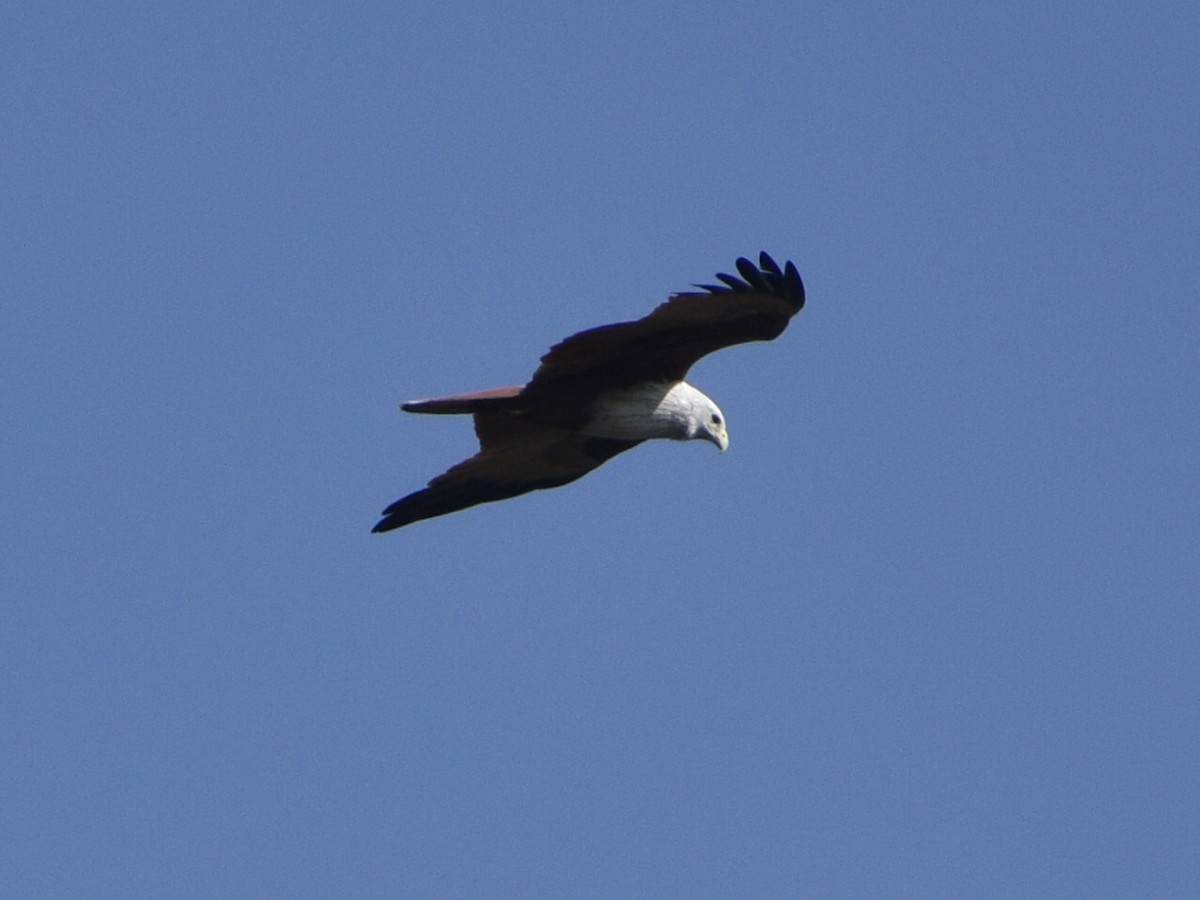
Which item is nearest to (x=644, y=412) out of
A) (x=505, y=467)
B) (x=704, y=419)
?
(x=704, y=419)

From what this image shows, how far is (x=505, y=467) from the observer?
14.8 m

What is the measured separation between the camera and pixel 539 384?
1362 centimetres

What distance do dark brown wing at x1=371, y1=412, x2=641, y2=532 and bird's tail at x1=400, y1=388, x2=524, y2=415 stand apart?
0.73 meters

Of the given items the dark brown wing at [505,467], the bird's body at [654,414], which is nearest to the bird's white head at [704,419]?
the bird's body at [654,414]

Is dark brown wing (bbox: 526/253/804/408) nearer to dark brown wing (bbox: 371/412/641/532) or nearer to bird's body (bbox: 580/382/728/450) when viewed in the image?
bird's body (bbox: 580/382/728/450)

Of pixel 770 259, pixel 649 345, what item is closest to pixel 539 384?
pixel 649 345

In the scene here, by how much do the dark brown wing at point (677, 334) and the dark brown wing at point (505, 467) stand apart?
0.74m

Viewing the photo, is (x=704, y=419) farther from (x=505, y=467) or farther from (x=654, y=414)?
(x=505, y=467)

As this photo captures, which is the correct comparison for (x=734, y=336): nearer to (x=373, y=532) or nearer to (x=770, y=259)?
(x=770, y=259)

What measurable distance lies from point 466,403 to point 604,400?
2.98ft

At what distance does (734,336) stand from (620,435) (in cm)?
104

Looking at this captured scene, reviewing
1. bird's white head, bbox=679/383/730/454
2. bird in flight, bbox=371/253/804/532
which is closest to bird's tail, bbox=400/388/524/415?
bird in flight, bbox=371/253/804/532

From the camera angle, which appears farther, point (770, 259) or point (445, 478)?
point (445, 478)

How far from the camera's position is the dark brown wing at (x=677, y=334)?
13.2 meters
